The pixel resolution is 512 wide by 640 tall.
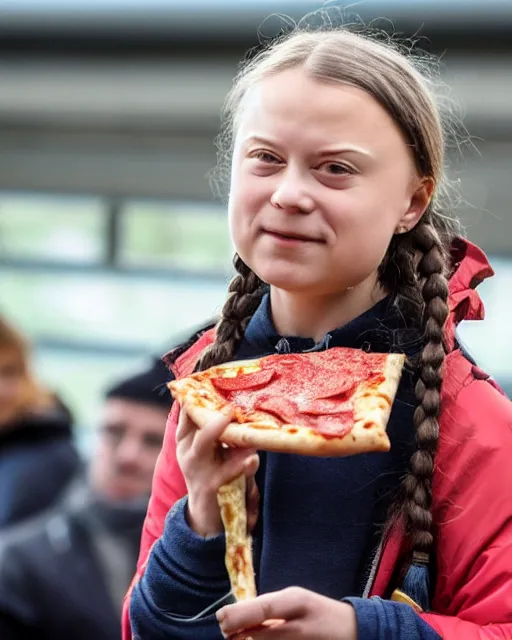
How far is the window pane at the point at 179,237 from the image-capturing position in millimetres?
5652

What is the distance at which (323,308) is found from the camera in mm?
1399

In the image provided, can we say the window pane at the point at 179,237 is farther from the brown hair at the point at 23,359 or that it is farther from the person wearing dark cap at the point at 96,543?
the person wearing dark cap at the point at 96,543

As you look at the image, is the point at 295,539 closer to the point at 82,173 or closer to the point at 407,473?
the point at 407,473

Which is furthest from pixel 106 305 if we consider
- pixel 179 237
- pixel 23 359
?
pixel 23 359

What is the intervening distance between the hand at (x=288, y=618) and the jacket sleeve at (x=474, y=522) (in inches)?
4.6

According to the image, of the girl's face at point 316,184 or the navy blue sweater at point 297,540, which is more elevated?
the girl's face at point 316,184

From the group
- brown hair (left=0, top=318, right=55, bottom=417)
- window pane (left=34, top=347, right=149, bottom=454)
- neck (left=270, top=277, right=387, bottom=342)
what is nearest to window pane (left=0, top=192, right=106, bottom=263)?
window pane (left=34, top=347, right=149, bottom=454)

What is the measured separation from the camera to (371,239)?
52.3 inches

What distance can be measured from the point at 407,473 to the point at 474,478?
3.0 inches

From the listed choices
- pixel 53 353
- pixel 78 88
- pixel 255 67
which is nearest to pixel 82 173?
pixel 78 88

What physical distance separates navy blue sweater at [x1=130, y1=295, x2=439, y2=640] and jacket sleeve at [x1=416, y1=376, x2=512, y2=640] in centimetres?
6

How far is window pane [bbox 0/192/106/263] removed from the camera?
5.92m

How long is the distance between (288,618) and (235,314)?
44cm

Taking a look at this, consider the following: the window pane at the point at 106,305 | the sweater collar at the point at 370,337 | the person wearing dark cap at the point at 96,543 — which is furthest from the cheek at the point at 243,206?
the window pane at the point at 106,305
